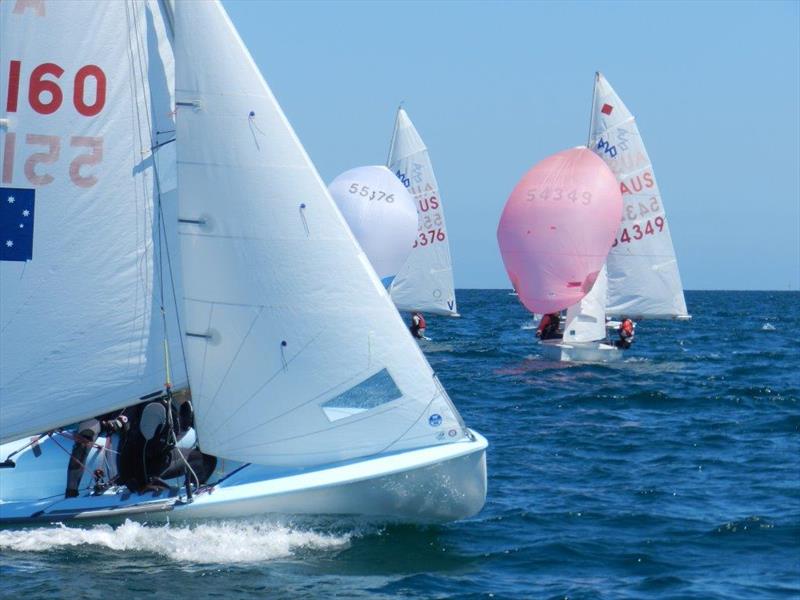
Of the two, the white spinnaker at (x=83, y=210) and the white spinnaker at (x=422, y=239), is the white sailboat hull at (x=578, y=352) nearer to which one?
the white spinnaker at (x=422, y=239)

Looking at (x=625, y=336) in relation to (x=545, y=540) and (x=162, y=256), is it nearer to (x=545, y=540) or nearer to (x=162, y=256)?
(x=545, y=540)

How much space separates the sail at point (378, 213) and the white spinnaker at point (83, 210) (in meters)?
19.1

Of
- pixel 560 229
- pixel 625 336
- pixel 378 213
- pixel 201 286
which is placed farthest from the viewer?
pixel 625 336

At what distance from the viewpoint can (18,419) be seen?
1100 cm

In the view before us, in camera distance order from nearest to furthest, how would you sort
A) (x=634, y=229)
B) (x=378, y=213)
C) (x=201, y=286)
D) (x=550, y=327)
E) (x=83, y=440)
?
(x=201, y=286), (x=83, y=440), (x=378, y=213), (x=550, y=327), (x=634, y=229)

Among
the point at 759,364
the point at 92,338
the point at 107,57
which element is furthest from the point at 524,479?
the point at 759,364

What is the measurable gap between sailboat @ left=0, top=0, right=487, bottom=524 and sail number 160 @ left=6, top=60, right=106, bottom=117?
0.02 meters

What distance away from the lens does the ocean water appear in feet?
32.1

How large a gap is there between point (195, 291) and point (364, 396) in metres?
1.64

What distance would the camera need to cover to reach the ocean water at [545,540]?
9.77m

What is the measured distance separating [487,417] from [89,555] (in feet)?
33.1

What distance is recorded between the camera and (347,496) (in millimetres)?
10867

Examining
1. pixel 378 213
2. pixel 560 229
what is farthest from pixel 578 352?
pixel 378 213

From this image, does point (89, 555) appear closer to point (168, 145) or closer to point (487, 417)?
point (168, 145)
